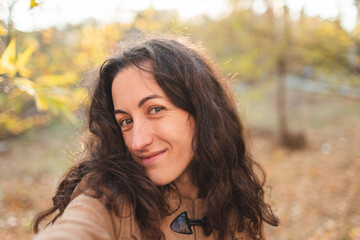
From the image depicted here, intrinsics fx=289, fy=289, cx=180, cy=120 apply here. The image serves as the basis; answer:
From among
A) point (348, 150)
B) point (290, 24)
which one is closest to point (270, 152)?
point (348, 150)

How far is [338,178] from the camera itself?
235 inches

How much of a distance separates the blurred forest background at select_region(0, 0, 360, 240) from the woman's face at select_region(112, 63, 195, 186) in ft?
1.32

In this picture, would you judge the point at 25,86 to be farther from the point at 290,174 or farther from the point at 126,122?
the point at 290,174

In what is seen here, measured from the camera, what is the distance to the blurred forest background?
2.50 metres

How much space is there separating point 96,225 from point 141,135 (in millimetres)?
502

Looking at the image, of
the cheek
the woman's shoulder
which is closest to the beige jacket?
the woman's shoulder

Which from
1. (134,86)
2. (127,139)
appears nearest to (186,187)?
(127,139)

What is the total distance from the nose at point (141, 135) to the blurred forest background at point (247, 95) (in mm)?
466

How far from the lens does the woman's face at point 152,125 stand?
1531 millimetres

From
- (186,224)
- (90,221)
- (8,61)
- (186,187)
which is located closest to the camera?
(90,221)

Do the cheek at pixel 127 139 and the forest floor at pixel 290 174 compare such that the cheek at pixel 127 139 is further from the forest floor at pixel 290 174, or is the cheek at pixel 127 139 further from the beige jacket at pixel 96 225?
the forest floor at pixel 290 174

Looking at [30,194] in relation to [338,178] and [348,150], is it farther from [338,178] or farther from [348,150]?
[348,150]

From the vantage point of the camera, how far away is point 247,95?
7.53m

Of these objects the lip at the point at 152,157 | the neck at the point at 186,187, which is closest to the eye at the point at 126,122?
the lip at the point at 152,157
